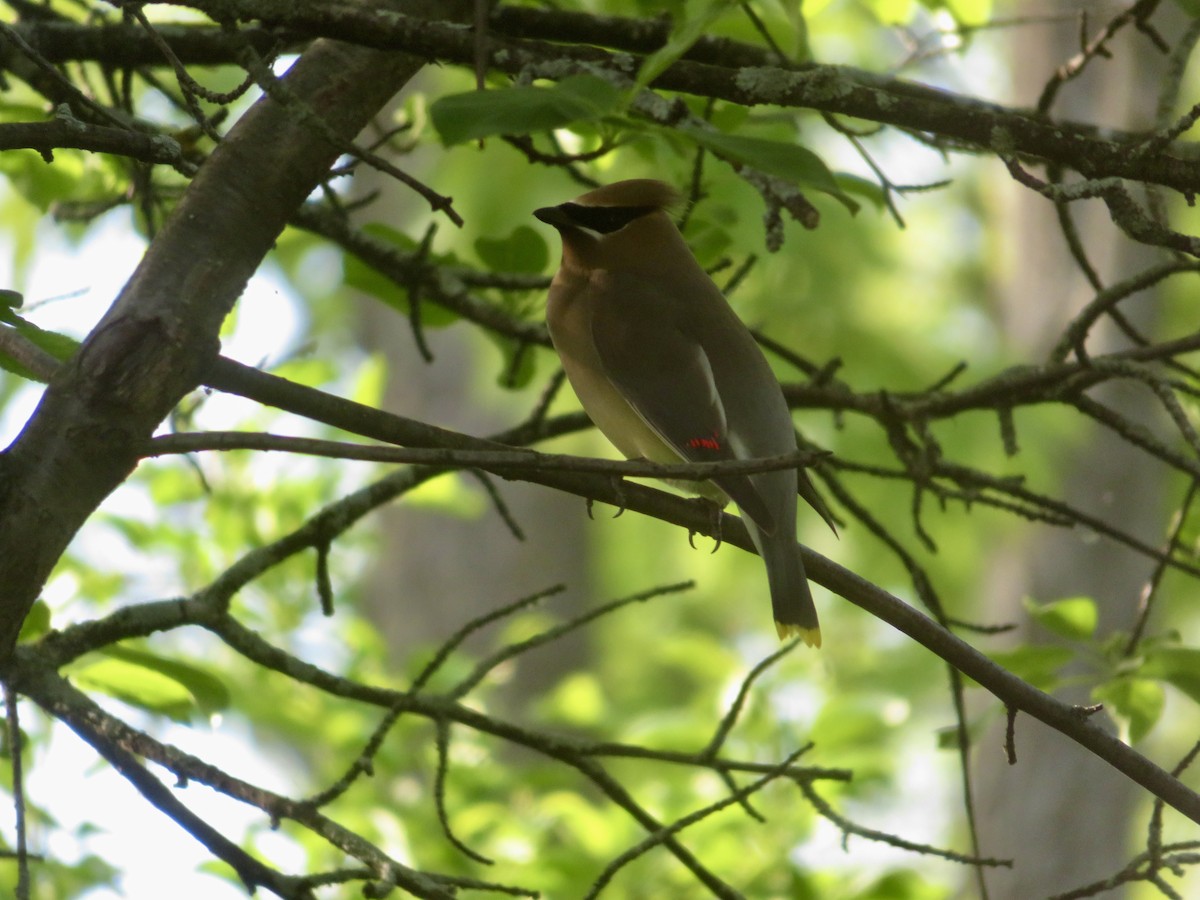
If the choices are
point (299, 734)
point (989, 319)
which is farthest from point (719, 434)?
point (989, 319)

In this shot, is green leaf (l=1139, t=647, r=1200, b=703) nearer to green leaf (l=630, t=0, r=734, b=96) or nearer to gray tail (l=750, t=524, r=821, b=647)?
gray tail (l=750, t=524, r=821, b=647)

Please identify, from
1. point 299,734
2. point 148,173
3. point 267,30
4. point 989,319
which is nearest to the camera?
point 267,30

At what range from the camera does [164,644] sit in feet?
26.8

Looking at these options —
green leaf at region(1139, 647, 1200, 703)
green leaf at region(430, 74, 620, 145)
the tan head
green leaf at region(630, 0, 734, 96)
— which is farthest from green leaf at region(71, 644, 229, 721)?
green leaf at region(1139, 647, 1200, 703)

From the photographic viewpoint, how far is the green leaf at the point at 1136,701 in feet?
9.14

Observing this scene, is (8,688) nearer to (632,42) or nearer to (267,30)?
(267,30)

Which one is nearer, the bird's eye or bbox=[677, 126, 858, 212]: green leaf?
bbox=[677, 126, 858, 212]: green leaf

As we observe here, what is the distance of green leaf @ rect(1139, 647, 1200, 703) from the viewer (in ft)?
8.76

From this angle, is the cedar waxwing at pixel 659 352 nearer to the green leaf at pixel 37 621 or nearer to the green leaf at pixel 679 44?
the green leaf at pixel 679 44

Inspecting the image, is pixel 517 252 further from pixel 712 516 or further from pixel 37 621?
pixel 37 621

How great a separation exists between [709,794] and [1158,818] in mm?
2648

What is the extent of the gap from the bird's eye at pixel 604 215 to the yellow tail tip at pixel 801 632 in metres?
1.28

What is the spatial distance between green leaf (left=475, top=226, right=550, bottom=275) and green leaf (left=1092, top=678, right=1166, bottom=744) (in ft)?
5.07

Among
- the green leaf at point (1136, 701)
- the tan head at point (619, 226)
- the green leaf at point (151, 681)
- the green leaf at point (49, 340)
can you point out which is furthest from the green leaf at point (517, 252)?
the green leaf at point (1136, 701)
